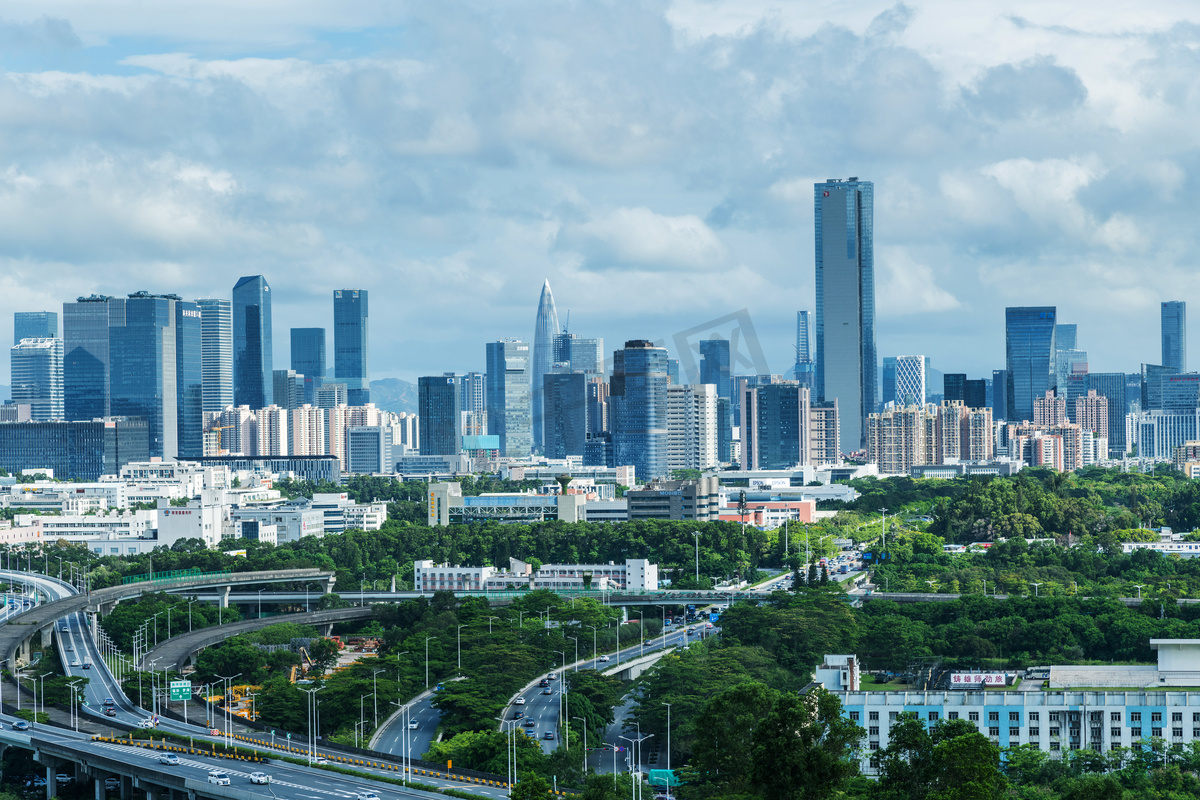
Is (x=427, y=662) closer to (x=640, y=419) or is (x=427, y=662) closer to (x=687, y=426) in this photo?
(x=640, y=419)

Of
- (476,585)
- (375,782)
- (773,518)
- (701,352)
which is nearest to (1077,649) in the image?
(375,782)

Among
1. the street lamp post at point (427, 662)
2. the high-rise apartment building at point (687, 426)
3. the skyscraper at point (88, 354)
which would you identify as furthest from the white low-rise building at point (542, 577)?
the skyscraper at point (88, 354)

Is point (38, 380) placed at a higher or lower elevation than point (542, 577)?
higher

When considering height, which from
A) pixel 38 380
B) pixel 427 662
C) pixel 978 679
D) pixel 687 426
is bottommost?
pixel 427 662

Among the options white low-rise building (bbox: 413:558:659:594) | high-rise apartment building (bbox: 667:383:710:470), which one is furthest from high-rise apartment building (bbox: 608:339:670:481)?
white low-rise building (bbox: 413:558:659:594)

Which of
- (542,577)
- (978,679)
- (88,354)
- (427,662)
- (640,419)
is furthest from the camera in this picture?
(88,354)

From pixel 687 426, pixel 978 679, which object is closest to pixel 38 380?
pixel 687 426
